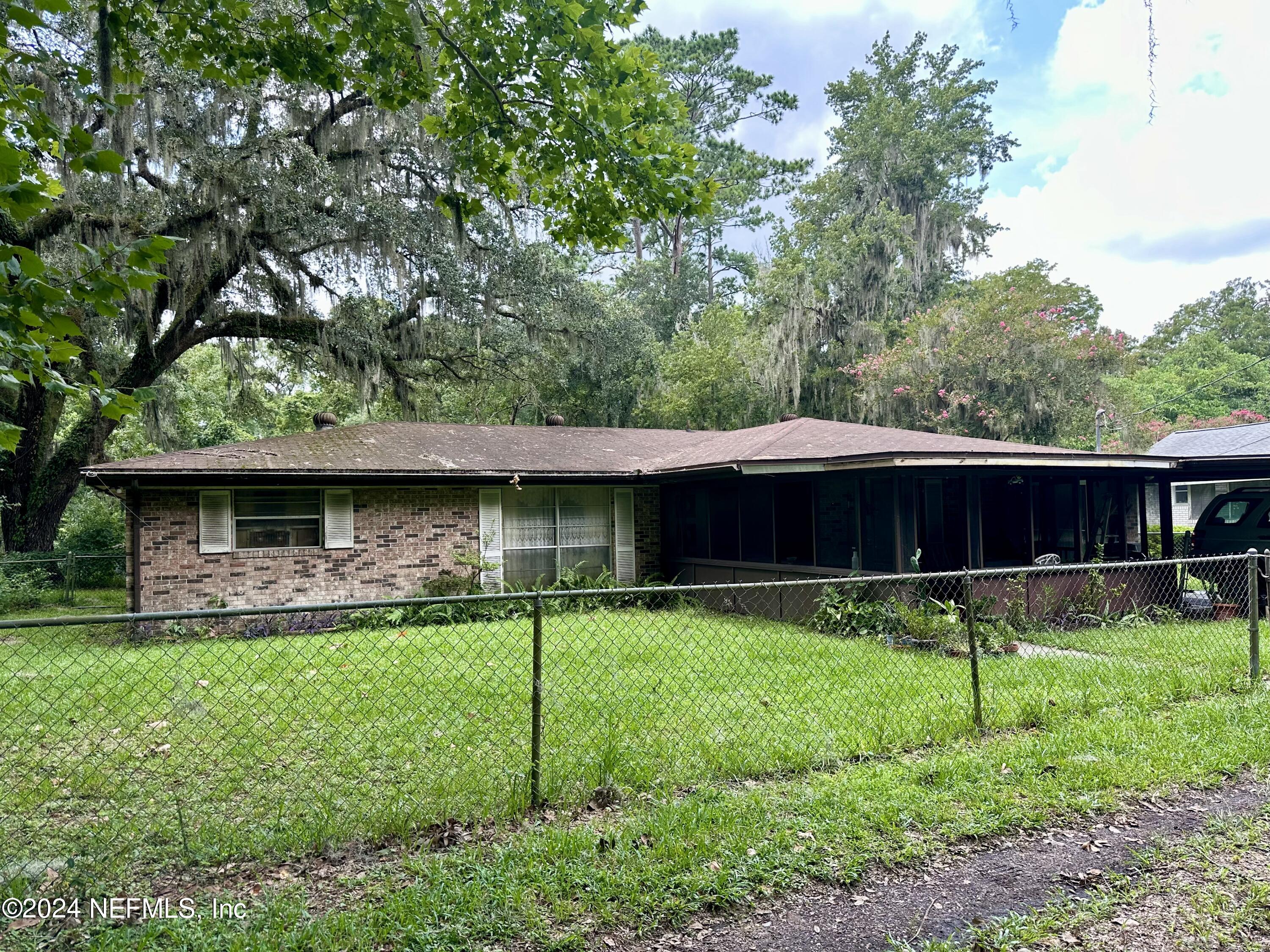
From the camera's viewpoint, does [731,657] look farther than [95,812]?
Yes

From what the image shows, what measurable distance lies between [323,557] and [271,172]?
671cm

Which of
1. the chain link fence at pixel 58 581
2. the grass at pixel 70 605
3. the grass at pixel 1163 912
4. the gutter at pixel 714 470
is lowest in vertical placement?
the grass at pixel 1163 912

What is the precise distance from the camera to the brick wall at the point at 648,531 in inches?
540

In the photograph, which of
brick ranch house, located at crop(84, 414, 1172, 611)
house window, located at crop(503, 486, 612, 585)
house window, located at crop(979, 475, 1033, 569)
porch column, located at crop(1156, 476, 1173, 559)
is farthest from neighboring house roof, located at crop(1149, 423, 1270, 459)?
house window, located at crop(503, 486, 612, 585)

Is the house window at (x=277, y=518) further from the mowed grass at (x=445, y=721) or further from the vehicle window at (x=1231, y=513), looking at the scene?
the vehicle window at (x=1231, y=513)

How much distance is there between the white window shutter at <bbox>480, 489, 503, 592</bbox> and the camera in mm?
12219

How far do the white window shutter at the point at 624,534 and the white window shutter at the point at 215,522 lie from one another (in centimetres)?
612

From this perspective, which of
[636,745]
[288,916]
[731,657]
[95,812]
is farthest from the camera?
[731,657]

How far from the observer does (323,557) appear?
1118cm

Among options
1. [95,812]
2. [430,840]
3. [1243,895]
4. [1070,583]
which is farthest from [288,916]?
[1070,583]

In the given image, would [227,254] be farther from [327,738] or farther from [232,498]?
[327,738]

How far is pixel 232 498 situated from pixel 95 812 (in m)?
7.73

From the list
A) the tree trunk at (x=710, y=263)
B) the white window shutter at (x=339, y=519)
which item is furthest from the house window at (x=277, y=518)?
the tree trunk at (x=710, y=263)

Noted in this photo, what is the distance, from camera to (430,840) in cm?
346
